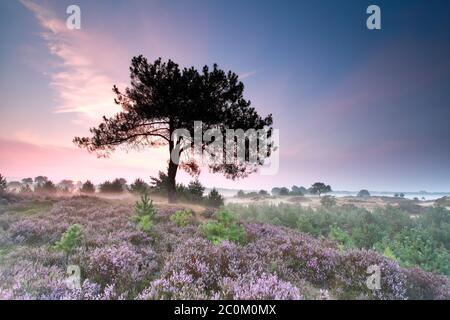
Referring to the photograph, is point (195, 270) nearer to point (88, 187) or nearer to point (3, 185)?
point (3, 185)

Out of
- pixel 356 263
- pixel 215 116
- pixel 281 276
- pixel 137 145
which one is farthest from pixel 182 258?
pixel 137 145

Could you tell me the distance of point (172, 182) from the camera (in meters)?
15.3

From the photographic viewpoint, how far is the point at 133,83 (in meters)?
16.1

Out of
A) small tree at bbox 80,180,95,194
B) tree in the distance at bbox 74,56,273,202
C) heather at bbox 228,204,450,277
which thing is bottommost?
heather at bbox 228,204,450,277

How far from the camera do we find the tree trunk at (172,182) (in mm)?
15016

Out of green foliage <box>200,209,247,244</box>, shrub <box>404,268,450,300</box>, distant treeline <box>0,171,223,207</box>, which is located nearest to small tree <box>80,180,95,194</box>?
distant treeline <box>0,171,223,207</box>

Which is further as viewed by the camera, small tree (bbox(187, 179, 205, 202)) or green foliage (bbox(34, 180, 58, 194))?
small tree (bbox(187, 179, 205, 202))

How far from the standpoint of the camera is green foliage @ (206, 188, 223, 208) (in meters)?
17.0

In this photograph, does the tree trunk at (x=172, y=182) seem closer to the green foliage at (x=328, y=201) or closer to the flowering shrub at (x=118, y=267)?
the flowering shrub at (x=118, y=267)

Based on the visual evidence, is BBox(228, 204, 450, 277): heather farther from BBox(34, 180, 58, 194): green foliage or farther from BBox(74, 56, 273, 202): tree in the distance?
BBox(34, 180, 58, 194): green foliage

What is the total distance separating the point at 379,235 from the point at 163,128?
42.9ft

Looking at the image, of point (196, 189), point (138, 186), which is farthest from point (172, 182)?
point (138, 186)

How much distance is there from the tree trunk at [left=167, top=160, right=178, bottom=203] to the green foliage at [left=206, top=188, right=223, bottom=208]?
2855 millimetres

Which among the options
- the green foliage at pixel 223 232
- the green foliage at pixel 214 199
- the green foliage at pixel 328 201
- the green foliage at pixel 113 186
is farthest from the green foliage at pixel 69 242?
the green foliage at pixel 328 201
